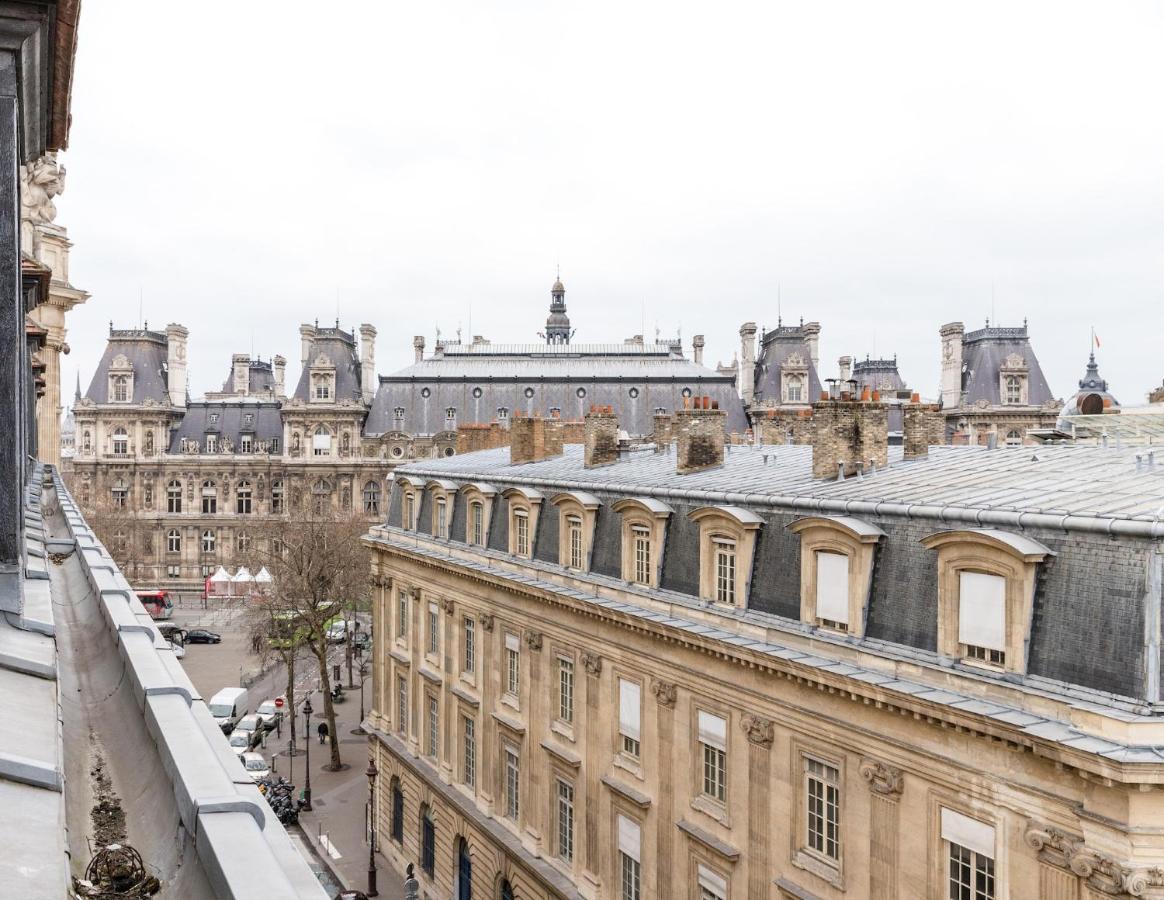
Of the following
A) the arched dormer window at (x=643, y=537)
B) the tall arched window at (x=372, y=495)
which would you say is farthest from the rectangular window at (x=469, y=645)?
the tall arched window at (x=372, y=495)

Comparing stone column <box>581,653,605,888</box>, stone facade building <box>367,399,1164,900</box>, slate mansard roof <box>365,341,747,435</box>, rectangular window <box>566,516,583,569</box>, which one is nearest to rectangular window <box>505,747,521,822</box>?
stone facade building <box>367,399,1164,900</box>

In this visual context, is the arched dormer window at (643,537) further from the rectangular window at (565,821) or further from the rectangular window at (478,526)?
the rectangular window at (478,526)

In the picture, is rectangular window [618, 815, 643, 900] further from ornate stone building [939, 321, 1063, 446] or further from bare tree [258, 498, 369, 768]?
ornate stone building [939, 321, 1063, 446]

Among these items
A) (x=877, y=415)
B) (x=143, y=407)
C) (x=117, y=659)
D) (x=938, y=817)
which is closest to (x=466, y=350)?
(x=143, y=407)

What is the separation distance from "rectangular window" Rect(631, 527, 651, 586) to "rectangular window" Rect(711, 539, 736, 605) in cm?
244

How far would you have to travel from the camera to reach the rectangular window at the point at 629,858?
20.9 meters

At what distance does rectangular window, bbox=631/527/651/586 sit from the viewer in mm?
21562

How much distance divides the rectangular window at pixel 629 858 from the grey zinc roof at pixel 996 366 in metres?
62.3

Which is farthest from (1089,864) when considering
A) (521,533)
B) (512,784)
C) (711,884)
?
(521,533)

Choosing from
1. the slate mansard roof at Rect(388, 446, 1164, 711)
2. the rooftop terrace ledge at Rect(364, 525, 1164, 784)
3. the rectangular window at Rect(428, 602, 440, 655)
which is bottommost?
the rectangular window at Rect(428, 602, 440, 655)

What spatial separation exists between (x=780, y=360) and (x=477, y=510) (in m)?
54.5

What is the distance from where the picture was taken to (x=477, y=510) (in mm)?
30094

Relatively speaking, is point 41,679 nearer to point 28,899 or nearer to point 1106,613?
point 28,899

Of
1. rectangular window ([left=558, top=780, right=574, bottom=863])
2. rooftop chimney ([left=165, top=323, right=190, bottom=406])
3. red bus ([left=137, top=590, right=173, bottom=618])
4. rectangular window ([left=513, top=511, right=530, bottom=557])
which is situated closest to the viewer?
rectangular window ([left=558, top=780, right=574, bottom=863])
